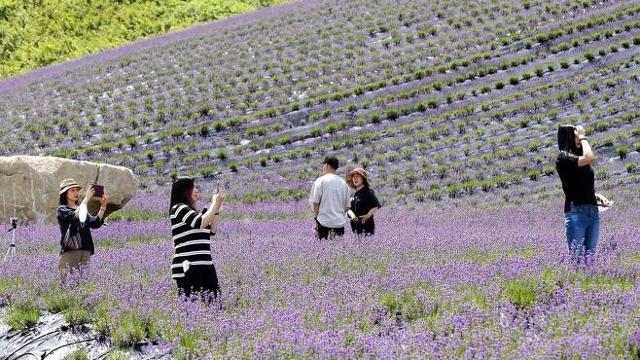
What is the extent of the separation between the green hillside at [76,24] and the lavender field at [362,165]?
19.1 ft

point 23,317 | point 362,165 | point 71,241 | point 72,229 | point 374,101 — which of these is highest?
point 374,101

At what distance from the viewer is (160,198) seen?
1950 cm

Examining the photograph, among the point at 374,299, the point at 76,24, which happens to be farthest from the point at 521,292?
the point at 76,24

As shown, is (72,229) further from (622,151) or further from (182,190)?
(622,151)

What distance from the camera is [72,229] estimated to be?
27.8ft

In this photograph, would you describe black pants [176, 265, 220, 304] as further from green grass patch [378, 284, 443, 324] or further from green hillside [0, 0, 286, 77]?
green hillside [0, 0, 286, 77]

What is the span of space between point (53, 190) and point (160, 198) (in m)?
3.30

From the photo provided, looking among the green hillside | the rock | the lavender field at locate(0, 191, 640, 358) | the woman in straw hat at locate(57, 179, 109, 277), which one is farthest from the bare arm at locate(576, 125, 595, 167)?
the green hillside

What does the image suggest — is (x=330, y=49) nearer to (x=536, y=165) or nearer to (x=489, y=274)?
(x=536, y=165)

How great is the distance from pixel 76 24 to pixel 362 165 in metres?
29.2

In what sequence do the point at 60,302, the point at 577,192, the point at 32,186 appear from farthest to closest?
1. the point at 32,186
2. the point at 577,192
3. the point at 60,302

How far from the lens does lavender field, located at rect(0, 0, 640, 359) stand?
6395 millimetres

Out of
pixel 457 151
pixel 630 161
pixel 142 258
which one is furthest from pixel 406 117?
pixel 142 258

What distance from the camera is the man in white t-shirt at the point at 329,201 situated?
10.3 metres
